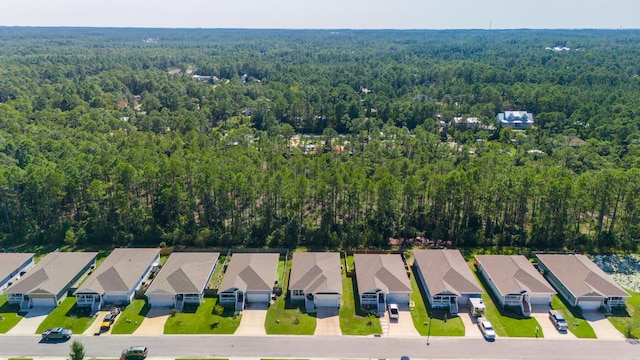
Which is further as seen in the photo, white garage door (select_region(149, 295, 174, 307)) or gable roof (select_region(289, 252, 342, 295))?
gable roof (select_region(289, 252, 342, 295))

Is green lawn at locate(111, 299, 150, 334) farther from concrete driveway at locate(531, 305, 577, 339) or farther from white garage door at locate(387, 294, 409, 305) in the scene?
concrete driveway at locate(531, 305, 577, 339)

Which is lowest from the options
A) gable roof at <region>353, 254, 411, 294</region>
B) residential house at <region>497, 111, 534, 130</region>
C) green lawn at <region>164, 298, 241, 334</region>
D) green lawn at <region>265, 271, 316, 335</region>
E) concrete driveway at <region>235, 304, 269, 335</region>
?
concrete driveway at <region>235, 304, 269, 335</region>

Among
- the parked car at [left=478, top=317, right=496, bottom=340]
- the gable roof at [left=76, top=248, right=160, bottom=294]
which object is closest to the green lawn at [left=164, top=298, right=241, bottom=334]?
the gable roof at [left=76, top=248, right=160, bottom=294]

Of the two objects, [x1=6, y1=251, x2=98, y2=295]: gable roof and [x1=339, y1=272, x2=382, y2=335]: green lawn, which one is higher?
[x1=6, y1=251, x2=98, y2=295]: gable roof

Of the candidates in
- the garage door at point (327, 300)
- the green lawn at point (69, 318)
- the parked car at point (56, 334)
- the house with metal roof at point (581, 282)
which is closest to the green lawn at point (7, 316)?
the green lawn at point (69, 318)

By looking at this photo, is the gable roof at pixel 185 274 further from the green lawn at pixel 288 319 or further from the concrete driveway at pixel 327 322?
the concrete driveway at pixel 327 322

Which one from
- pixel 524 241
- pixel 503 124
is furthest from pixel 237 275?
pixel 503 124
